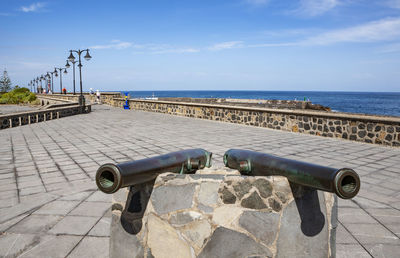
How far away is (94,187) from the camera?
4.53 metres

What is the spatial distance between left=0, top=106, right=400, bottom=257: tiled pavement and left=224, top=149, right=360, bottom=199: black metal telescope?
130 cm

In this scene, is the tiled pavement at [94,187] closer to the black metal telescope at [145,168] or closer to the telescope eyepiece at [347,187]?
the black metal telescope at [145,168]

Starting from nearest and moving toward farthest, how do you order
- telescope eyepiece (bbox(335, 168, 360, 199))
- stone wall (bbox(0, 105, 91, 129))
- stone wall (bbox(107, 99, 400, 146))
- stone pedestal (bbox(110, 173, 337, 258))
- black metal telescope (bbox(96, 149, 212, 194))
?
telescope eyepiece (bbox(335, 168, 360, 199)), black metal telescope (bbox(96, 149, 212, 194)), stone pedestal (bbox(110, 173, 337, 258)), stone wall (bbox(107, 99, 400, 146)), stone wall (bbox(0, 105, 91, 129))

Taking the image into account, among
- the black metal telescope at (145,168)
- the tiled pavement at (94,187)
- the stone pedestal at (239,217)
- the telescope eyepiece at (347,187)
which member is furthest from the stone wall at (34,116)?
the telescope eyepiece at (347,187)

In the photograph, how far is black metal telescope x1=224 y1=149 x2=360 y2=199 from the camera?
5.53ft

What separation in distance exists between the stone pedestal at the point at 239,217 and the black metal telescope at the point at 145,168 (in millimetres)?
121

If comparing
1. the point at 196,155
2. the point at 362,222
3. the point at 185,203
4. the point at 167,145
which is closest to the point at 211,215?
the point at 185,203

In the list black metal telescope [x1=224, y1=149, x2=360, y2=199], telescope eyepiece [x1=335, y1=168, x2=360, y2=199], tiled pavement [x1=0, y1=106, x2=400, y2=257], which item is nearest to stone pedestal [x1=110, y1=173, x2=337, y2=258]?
black metal telescope [x1=224, y1=149, x2=360, y2=199]

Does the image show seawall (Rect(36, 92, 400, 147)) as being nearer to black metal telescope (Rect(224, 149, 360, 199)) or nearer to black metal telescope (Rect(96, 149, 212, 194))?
black metal telescope (Rect(224, 149, 360, 199))

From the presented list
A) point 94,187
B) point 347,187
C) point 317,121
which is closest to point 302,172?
point 347,187

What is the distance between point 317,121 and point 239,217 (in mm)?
9095

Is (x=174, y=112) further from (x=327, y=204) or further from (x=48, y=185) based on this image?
(x=327, y=204)

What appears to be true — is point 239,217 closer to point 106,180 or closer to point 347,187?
point 347,187

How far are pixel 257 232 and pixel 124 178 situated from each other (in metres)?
1.01
